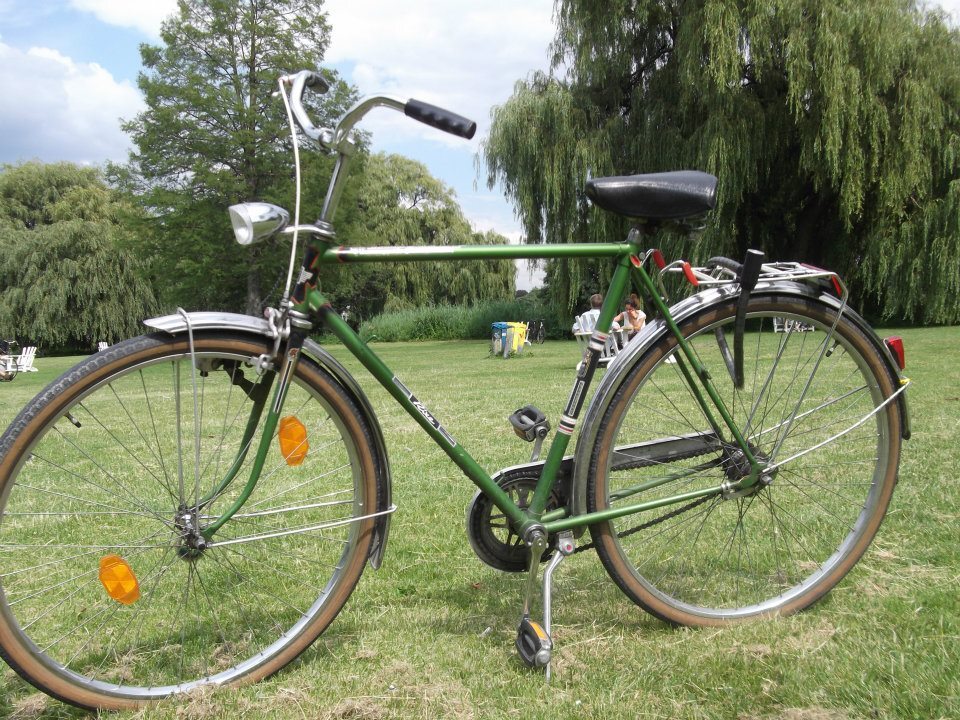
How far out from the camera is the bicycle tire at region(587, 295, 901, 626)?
7.59 feet

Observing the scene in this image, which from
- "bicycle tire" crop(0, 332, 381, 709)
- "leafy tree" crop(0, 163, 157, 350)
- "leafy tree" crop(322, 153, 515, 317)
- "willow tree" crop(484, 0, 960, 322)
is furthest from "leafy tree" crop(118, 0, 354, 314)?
"bicycle tire" crop(0, 332, 381, 709)

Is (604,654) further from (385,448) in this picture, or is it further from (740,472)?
(385,448)

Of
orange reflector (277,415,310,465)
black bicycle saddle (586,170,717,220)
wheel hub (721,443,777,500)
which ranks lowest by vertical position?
wheel hub (721,443,777,500)

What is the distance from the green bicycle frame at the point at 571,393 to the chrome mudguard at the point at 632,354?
0.05m

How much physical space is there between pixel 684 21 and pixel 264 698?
673 inches

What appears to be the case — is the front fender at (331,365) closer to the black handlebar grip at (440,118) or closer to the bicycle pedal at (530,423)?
the bicycle pedal at (530,423)

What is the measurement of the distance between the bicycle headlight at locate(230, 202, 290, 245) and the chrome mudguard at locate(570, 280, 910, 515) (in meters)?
0.99

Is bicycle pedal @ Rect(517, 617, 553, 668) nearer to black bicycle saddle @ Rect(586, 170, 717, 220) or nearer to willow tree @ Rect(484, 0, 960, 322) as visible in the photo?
black bicycle saddle @ Rect(586, 170, 717, 220)

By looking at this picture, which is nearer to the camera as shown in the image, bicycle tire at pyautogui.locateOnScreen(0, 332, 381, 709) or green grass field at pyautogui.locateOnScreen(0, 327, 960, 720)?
bicycle tire at pyautogui.locateOnScreen(0, 332, 381, 709)

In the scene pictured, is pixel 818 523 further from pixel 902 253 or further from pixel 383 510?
pixel 902 253

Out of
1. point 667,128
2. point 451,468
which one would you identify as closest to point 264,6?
point 667,128

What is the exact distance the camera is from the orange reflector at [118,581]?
1.97 m

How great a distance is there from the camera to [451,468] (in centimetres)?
478

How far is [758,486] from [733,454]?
13 cm
